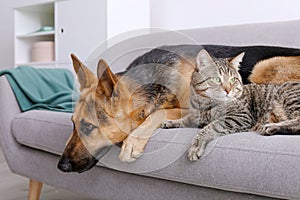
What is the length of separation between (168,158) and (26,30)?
284cm

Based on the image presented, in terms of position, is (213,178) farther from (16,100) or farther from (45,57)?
(45,57)

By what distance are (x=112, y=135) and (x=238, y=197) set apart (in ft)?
1.39

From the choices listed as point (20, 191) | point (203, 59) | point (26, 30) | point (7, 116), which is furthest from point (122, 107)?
point (26, 30)

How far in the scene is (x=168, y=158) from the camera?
132 cm

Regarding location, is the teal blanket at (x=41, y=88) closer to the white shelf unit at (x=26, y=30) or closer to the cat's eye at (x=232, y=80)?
the cat's eye at (x=232, y=80)

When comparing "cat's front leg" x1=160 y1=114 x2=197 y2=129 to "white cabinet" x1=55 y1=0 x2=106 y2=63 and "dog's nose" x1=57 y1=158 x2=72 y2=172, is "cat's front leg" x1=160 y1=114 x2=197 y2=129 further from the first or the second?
"white cabinet" x1=55 y1=0 x2=106 y2=63

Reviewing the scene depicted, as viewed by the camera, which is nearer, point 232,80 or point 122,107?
point 122,107

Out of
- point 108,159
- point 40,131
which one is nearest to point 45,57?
point 40,131

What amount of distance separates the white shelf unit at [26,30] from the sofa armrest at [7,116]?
1790mm

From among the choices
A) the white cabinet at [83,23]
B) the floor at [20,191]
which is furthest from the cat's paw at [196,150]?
the white cabinet at [83,23]

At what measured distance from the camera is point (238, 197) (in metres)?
1.22

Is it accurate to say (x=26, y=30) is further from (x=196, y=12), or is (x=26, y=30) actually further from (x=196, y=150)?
(x=196, y=150)

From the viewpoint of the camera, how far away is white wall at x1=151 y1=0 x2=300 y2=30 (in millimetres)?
2574

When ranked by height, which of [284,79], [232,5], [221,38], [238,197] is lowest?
[238,197]
